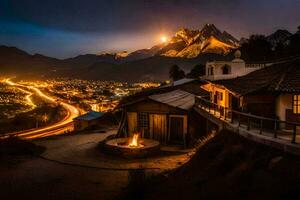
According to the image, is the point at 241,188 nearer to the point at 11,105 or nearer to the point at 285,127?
the point at 285,127

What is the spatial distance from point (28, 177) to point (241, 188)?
13.6m

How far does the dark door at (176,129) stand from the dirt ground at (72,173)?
10.9 ft

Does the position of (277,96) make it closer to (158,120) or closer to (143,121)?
(158,120)

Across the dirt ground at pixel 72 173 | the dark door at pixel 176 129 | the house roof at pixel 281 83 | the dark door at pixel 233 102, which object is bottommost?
the dirt ground at pixel 72 173

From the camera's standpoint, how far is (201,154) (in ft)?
61.7

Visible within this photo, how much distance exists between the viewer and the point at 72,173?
21.3 m

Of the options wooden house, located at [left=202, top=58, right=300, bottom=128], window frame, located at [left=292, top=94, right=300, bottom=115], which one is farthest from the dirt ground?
window frame, located at [left=292, top=94, right=300, bottom=115]

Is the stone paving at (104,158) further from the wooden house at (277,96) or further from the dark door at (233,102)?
the wooden house at (277,96)

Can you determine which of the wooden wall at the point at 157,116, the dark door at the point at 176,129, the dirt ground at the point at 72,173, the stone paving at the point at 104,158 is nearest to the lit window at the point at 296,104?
the stone paving at the point at 104,158

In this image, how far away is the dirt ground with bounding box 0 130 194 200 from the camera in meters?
17.5

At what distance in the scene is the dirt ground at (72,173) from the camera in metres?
17.5

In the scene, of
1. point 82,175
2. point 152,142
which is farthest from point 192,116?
point 82,175

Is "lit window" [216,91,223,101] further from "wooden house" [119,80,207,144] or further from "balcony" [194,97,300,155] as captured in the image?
"wooden house" [119,80,207,144]

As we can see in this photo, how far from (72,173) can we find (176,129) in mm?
11728
